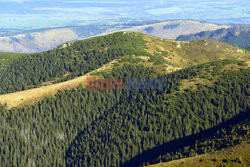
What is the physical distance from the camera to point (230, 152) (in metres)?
85.7

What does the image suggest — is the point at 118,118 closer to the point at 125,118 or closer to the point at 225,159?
the point at 125,118

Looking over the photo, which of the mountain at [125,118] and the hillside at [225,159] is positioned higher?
the hillside at [225,159]

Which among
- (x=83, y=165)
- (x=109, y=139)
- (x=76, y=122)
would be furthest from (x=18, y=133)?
(x=109, y=139)

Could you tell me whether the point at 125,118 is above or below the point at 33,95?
below

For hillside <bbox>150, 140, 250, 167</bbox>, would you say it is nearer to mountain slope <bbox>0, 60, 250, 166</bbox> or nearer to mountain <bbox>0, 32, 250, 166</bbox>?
mountain <bbox>0, 32, 250, 166</bbox>

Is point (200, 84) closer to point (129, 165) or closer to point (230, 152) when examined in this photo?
point (129, 165)

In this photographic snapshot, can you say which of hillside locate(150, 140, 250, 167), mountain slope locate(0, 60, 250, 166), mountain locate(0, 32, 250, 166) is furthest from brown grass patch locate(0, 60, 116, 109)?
hillside locate(150, 140, 250, 167)

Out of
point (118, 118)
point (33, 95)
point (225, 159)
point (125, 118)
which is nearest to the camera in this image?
point (225, 159)

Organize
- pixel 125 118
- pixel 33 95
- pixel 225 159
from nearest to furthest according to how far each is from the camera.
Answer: pixel 225 159 → pixel 125 118 → pixel 33 95

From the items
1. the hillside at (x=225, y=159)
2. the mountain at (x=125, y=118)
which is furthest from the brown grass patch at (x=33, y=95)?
the hillside at (x=225, y=159)

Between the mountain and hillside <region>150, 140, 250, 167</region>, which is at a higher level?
hillside <region>150, 140, 250, 167</region>

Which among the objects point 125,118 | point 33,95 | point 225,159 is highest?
point 225,159

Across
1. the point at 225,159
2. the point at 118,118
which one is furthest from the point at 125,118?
the point at 225,159

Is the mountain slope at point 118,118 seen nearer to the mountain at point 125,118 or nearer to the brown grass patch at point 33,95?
the mountain at point 125,118
